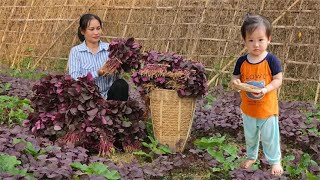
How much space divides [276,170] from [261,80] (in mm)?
643

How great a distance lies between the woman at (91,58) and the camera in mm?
5398

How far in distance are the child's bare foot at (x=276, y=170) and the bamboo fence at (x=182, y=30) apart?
327 centimetres

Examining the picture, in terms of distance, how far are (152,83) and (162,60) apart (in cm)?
23

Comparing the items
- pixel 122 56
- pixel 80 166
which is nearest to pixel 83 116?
pixel 122 56

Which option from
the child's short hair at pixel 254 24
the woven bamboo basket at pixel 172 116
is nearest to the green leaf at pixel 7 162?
the woven bamboo basket at pixel 172 116

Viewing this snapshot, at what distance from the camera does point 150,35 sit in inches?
366

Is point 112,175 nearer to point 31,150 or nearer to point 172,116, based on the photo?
point 31,150

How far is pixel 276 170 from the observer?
409cm

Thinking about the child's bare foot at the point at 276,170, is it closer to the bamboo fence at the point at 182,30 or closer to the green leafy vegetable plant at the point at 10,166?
the green leafy vegetable plant at the point at 10,166

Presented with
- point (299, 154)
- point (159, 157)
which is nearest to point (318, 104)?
point (299, 154)

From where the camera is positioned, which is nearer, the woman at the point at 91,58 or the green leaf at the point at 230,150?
the green leaf at the point at 230,150

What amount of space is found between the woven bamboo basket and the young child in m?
0.84

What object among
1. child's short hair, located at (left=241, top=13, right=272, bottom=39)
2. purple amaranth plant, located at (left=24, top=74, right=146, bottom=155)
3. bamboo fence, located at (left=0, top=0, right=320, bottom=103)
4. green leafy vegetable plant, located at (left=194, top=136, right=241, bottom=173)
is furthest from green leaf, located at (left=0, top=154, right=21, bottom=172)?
bamboo fence, located at (left=0, top=0, right=320, bottom=103)

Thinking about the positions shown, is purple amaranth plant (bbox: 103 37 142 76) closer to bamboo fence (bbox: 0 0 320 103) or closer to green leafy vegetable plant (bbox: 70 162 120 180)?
green leafy vegetable plant (bbox: 70 162 120 180)
